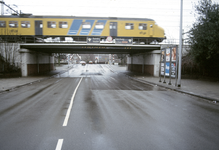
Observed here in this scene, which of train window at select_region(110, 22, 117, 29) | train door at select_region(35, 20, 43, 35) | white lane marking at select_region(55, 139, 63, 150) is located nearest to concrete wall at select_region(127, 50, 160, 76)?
train window at select_region(110, 22, 117, 29)

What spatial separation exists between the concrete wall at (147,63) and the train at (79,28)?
4.49 meters

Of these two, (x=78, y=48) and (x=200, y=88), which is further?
(x=78, y=48)

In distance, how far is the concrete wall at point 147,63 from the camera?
25781 millimetres

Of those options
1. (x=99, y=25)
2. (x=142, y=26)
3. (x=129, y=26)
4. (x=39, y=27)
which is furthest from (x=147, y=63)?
(x=39, y=27)

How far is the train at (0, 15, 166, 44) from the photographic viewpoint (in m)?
22.0

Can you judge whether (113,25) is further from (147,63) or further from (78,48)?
(147,63)

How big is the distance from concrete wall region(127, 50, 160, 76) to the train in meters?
4.49

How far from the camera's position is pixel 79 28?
22.2 meters

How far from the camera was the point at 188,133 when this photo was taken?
16.0 feet

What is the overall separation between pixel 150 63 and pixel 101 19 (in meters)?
10.9

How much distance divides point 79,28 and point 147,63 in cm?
1328

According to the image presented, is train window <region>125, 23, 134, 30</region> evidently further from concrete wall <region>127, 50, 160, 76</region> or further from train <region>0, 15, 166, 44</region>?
concrete wall <region>127, 50, 160, 76</region>

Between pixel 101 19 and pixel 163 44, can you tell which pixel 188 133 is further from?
pixel 163 44

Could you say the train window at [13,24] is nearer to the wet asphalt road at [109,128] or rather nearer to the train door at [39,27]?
the train door at [39,27]
